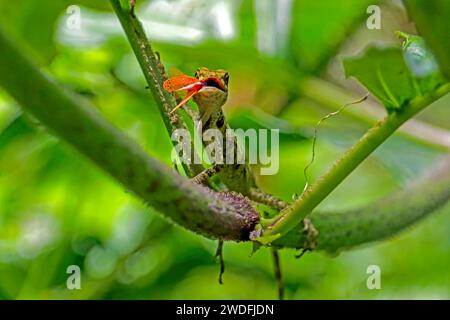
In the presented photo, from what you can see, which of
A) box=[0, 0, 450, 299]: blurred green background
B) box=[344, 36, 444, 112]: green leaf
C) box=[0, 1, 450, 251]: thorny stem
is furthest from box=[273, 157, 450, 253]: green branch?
box=[0, 0, 450, 299]: blurred green background

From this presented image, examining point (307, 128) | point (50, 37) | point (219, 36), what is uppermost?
point (219, 36)

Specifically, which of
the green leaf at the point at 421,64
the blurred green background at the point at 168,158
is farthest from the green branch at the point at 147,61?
the blurred green background at the point at 168,158

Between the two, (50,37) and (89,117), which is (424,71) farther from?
(50,37)

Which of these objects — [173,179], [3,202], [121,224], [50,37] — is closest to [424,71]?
[173,179]

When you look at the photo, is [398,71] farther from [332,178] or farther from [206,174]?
[206,174]

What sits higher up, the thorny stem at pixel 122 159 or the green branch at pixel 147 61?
the green branch at pixel 147 61

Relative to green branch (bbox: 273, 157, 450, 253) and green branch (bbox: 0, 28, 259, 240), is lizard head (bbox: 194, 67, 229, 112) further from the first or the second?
green branch (bbox: 0, 28, 259, 240)

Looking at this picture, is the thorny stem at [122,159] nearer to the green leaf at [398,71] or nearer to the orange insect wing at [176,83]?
the green leaf at [398,71]
